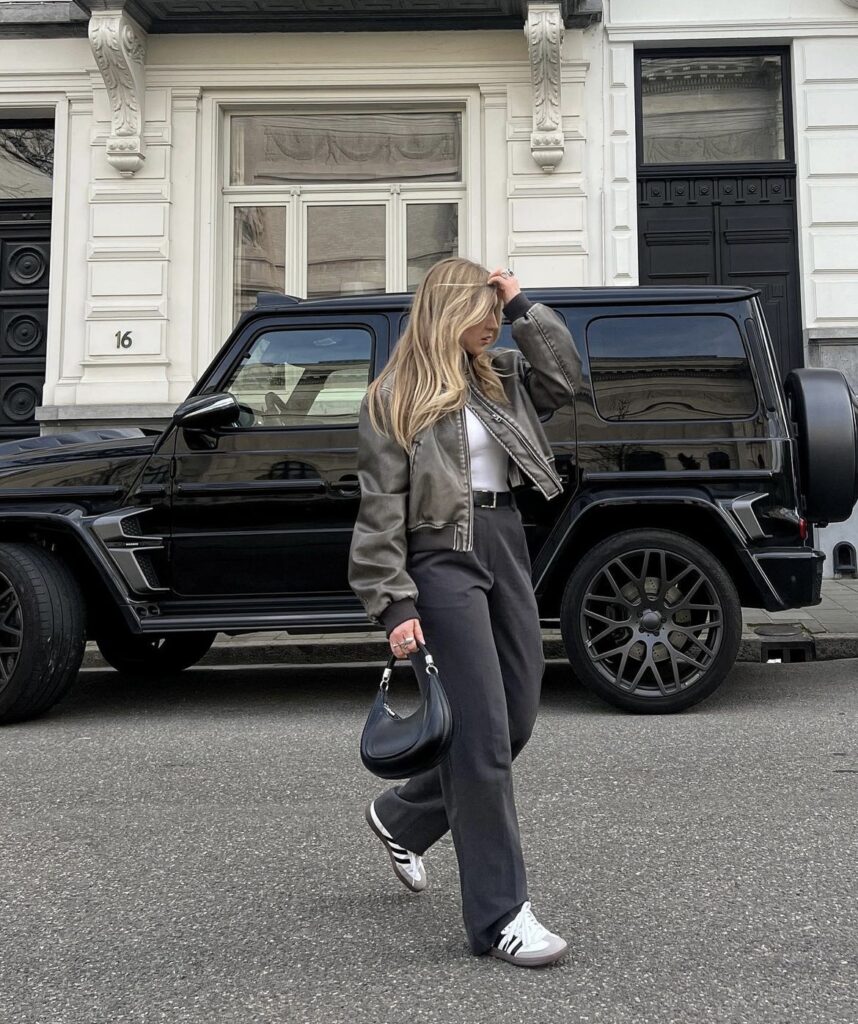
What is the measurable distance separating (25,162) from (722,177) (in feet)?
24.4

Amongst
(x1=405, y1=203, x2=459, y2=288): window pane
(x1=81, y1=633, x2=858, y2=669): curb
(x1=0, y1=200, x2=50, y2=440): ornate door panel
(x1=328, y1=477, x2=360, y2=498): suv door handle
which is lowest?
(x1=81, y1=633, x2=858, y2=669): curb

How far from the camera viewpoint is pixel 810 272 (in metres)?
10.7

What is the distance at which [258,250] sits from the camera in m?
11.5

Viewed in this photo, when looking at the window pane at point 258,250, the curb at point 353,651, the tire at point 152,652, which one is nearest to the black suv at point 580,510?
the tire at point 152,652

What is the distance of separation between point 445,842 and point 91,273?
8.86m

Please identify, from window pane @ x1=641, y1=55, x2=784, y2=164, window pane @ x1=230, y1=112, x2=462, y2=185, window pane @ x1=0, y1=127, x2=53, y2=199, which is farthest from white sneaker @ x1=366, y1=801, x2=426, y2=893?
window pane @ x1=0, y1=127, x2=53, y2=199

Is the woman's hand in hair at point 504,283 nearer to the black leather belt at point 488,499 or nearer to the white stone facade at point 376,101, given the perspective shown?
the black leather belt at point 488,499

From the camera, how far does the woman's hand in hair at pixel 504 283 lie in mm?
2697

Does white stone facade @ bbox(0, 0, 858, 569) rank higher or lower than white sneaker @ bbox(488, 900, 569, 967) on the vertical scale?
higher

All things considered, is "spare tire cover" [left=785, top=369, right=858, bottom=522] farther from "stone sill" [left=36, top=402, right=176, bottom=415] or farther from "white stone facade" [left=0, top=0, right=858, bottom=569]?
"stone sill" [left=36, top=402, right=176, bottom=415]

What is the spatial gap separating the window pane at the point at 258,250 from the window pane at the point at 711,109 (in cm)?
400

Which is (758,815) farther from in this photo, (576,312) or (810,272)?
(810,272)

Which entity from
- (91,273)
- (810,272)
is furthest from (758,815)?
(91,273)

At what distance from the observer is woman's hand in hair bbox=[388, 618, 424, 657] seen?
244 cm
